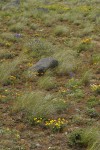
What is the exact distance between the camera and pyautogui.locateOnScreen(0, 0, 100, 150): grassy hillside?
7102mm

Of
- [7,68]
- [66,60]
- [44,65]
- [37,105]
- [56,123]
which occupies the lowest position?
[66,60]

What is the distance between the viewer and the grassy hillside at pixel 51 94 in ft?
23.3

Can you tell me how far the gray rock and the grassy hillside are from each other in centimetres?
18

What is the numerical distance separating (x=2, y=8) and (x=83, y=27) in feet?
31.5

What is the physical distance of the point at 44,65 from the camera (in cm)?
1192

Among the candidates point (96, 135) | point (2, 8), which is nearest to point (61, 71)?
point (96, 135)

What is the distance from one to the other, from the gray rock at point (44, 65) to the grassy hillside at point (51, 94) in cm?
18

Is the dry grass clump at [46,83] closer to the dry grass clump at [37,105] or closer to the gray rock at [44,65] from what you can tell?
the gray rock at [44,65]

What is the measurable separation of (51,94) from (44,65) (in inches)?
92.4

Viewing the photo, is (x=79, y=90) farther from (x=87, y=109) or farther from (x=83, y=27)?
(x=83, y=27)

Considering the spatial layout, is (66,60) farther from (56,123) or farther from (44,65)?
(56,123)

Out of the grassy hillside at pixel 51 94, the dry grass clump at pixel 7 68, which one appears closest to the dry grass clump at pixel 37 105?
the grassy hillside at pixel 51 94

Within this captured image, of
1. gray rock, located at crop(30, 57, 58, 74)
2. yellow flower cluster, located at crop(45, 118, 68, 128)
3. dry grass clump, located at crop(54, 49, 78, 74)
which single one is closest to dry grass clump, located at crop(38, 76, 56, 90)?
gray rock, located at crop(30, 57, 58, 74)

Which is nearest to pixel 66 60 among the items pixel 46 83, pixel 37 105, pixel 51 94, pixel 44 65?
pixel 44 65
